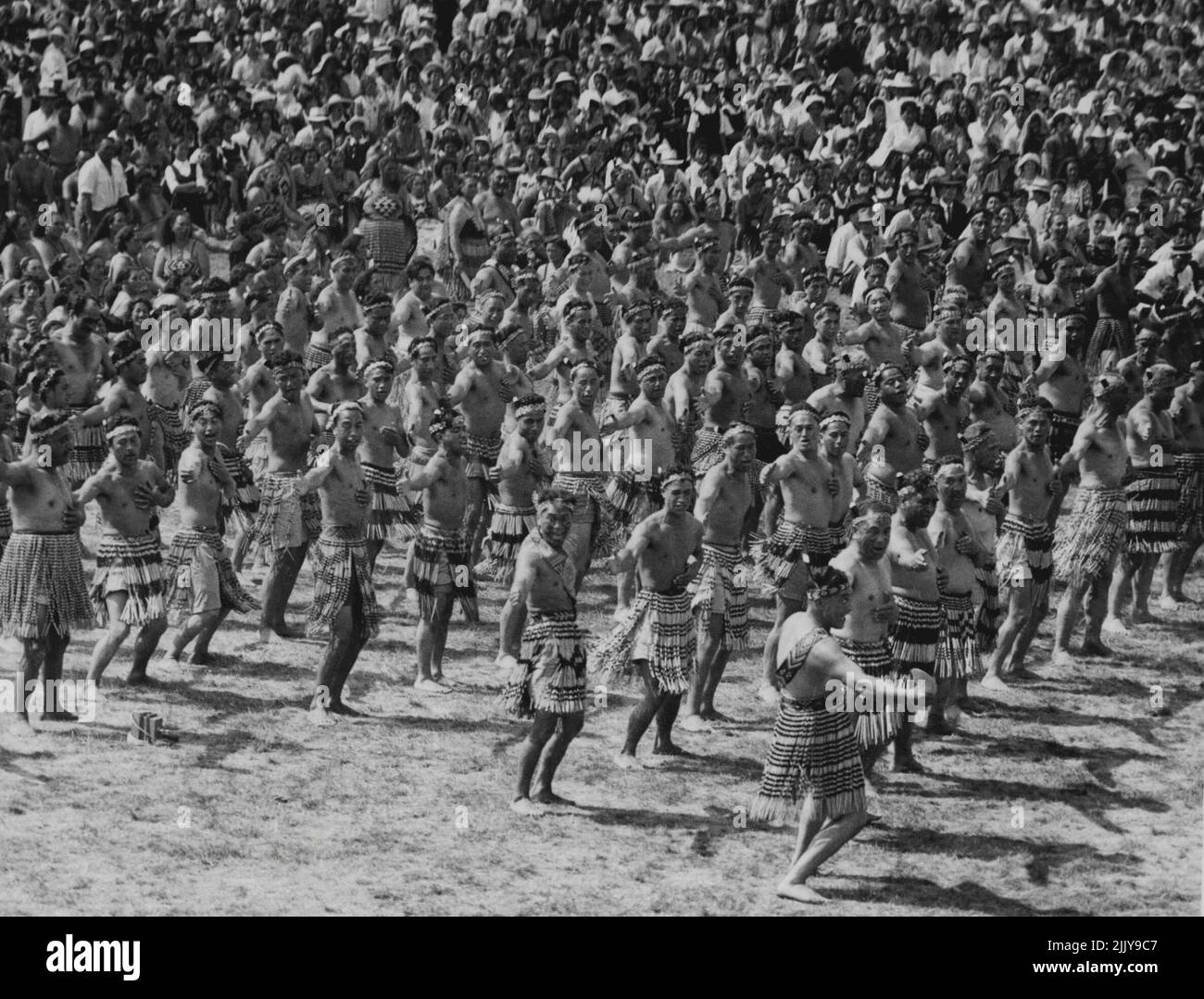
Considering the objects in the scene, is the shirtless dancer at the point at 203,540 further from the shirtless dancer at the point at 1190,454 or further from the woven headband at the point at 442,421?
the shirtless dancer at the point at 1190,454

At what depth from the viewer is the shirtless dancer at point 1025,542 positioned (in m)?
17.6

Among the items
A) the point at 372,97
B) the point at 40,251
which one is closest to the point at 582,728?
the point at 40,251

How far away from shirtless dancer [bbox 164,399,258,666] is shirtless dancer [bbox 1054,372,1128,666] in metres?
6.59

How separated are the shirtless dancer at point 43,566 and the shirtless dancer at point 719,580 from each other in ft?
14.2

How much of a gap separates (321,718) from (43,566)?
2.21 m

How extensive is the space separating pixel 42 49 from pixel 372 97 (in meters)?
4.63

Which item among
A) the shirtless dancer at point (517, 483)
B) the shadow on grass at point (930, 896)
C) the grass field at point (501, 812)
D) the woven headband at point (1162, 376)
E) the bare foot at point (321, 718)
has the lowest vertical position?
the shadow on grass at point (930, 896)

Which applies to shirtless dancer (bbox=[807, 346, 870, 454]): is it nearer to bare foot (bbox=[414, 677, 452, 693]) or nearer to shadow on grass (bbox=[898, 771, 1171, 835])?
bare foot (bbox=[414, 677, 452, 693])

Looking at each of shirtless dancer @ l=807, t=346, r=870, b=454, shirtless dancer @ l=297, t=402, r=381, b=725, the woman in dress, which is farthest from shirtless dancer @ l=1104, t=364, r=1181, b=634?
the woman in dress

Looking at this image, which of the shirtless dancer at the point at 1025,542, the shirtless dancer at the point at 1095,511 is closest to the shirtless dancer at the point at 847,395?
the shirtless dancer at the point at 1025,542

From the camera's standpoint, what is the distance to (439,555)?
16.8m

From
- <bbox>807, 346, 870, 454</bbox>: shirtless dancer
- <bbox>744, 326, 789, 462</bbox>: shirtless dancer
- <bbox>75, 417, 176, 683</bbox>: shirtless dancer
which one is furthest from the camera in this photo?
<bbox>744, 326, 789, 462</bbox>: shirtless dancer

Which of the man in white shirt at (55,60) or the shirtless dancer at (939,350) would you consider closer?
the shirtless dancer at (939,350)

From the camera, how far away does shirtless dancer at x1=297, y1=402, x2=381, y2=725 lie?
15969 millimetres
